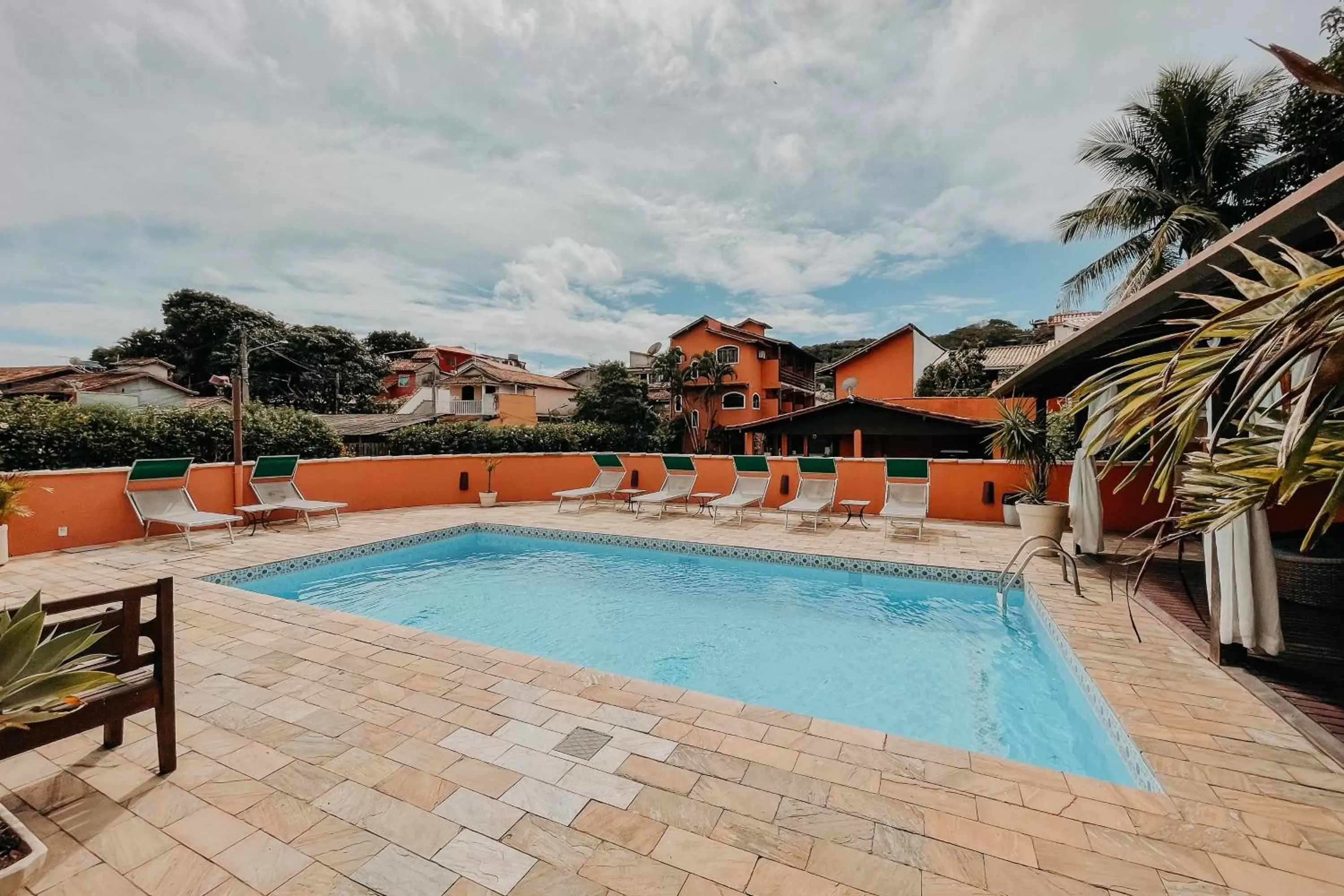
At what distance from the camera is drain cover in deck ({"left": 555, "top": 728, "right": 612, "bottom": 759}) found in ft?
8.98

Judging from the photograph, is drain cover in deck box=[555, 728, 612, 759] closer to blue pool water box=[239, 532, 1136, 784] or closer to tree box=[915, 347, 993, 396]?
blue pool water box=[239, 532, 1136, 784]

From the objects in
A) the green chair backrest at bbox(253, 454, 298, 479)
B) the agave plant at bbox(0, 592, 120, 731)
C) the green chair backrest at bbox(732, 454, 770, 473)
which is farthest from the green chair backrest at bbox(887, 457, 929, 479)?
the green chair backrest at bbox(253, 454, 298, 479)

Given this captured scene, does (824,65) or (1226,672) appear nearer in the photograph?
(1226,672)

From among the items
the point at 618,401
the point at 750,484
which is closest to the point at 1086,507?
the point at 750,484

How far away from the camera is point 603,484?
38.5 ft

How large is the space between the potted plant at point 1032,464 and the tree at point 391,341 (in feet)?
187

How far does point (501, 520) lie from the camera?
10.1 meters

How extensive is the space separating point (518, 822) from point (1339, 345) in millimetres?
2979

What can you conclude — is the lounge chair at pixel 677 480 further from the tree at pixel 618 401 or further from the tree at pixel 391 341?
the tree at pixel 391 341

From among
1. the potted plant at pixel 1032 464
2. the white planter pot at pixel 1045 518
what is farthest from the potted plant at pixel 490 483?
the white planter pot at pixel 1045 518

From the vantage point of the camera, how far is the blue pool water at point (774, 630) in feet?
12.8

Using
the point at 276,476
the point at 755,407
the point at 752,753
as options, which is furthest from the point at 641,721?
the point at 755,407

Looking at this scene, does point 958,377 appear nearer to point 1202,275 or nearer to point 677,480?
point 677,480

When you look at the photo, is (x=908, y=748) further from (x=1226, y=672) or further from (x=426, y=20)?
(x=426, y=20)
